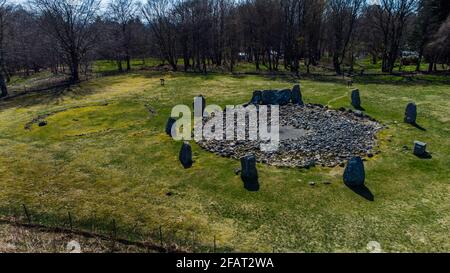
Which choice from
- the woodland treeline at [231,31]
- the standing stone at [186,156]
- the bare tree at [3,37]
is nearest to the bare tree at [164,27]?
the woodland treeline at [231,31]

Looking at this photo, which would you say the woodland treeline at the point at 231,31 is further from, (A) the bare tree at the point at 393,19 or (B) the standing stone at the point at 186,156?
(B) the standing stone at the point at 186,156

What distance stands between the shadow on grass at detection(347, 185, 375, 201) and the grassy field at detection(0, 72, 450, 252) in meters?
0.30

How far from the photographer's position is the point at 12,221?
18.2 m

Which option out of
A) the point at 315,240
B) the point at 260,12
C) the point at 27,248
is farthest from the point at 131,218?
the point at 260,12

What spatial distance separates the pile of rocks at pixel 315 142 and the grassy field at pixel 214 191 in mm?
1137

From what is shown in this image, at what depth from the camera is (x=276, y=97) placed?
3744 centimetres

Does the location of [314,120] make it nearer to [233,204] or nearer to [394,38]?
[233,204]

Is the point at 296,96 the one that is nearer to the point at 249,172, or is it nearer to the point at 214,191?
the point at 249,172

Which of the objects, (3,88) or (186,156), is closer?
(186,156)

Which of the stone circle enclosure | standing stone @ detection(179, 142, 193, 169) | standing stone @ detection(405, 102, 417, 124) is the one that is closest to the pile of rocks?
the stone circle enclosure

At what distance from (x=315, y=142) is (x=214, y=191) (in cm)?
977

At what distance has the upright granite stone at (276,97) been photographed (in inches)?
1471

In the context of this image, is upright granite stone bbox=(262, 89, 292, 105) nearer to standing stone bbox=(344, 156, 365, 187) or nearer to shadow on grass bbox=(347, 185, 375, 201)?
standing stone bbox=(344, 156, 365, 187)

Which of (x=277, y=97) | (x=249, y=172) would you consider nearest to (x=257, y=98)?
(x=277, y=97)
